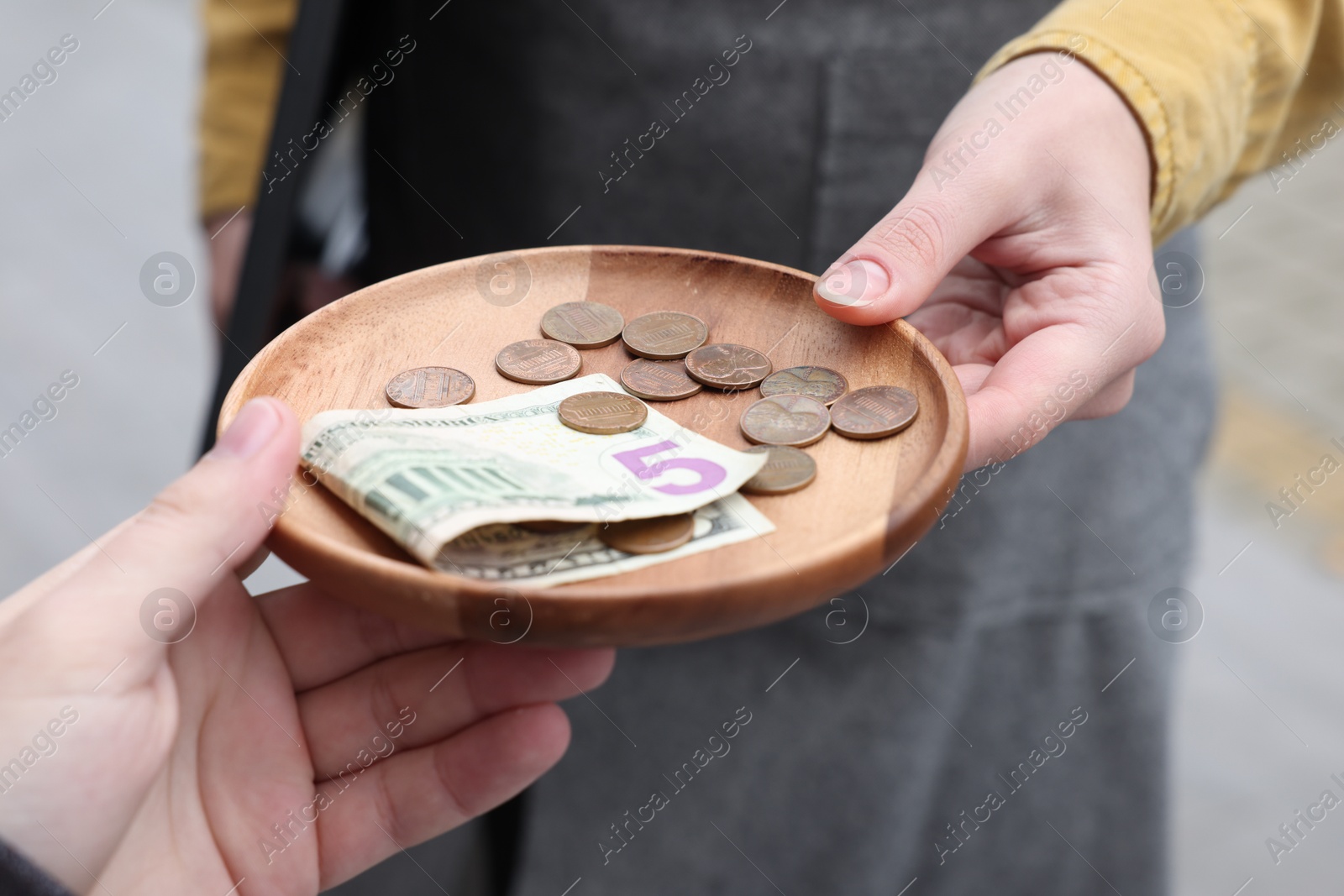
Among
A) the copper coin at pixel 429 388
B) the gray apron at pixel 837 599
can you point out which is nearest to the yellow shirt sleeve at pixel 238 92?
the gray apron at pixel 837 599

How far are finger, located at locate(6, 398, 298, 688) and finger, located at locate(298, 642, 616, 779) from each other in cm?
37

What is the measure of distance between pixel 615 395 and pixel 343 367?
1.01 feet

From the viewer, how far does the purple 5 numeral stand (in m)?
0.95

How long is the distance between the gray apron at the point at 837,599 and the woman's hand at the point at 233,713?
1.97ft

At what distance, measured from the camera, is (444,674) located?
124cm

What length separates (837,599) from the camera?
164 centimetres

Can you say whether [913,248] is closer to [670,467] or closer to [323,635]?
[670,467]

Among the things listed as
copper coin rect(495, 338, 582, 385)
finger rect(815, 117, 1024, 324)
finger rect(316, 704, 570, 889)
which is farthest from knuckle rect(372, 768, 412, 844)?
finger rect(815, 117, 1024, 324)

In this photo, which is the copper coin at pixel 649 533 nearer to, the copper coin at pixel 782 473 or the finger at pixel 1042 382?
the copper coin at pixel 782 473

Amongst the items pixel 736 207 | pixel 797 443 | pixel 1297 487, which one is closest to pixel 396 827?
pixel 797 443

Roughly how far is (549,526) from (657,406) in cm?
27

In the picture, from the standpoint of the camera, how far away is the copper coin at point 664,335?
3.91 feet

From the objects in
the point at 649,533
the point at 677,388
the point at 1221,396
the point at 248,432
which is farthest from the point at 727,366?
the point at 1221,396

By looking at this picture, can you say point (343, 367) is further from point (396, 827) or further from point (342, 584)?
point (396, 827)
